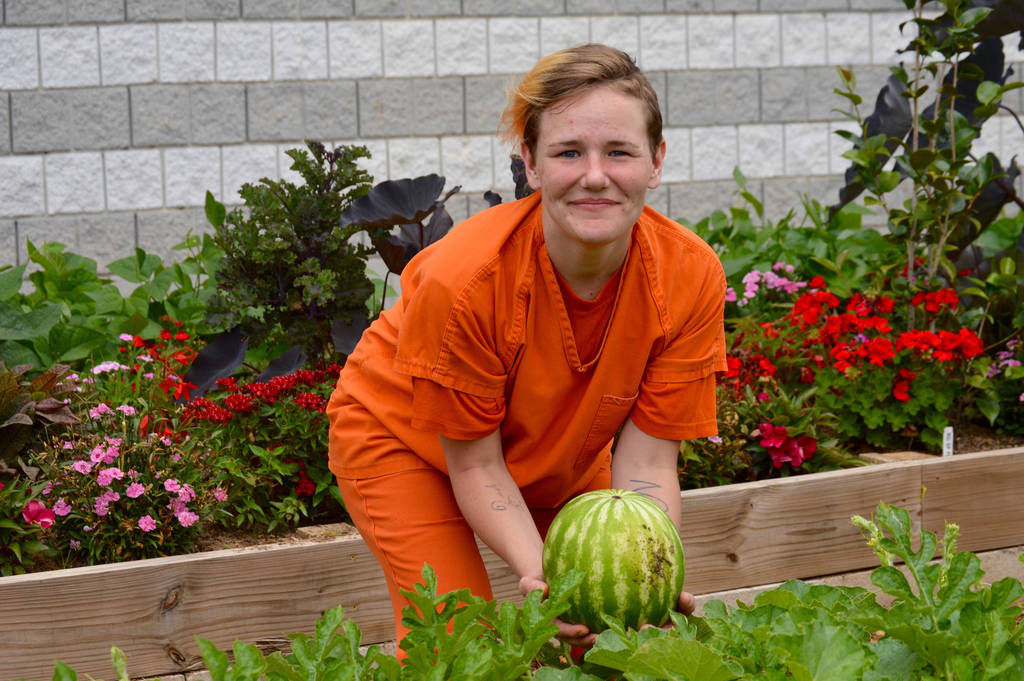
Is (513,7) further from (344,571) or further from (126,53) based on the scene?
(344,571)

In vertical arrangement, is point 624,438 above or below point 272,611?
above

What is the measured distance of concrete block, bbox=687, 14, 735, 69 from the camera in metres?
6.47

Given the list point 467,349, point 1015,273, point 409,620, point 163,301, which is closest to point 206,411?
point 163,301

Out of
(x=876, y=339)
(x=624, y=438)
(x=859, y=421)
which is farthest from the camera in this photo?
(x=859, y=421)

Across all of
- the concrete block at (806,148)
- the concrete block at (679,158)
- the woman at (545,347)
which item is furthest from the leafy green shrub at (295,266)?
the concrete block at (806,148)

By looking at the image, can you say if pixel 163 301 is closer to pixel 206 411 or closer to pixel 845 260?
pixel 206 411

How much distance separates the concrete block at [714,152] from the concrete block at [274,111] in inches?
93.9

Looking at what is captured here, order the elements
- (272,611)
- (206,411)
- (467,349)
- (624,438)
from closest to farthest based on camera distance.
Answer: (467,349) → (624,438) → (272,611) → (206,411)

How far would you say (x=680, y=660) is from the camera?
1.03 meters

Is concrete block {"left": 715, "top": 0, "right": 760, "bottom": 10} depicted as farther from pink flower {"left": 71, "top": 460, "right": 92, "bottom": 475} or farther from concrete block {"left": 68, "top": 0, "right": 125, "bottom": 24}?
pink flower {"left": 71, "top": 460, "right": 92, "bottom": 475}

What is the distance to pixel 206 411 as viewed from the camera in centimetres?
368

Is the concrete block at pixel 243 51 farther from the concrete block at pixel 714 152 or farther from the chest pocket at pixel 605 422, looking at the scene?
the chest pocket at pixel 605 422

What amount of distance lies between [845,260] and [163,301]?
10.7 ft

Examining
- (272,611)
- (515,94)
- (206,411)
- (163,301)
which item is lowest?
(272,611)
